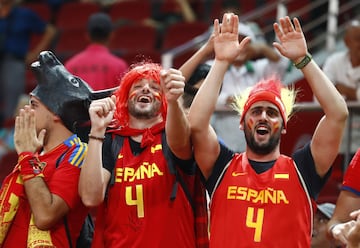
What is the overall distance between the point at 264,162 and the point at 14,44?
5.70 metres

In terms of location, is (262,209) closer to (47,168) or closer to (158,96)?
(158,96)

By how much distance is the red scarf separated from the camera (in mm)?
5164

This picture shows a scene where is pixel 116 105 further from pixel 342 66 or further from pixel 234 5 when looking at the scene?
pixel 234 5

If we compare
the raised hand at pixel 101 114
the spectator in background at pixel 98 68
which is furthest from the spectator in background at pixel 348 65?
the raised hand at pixel 101 114

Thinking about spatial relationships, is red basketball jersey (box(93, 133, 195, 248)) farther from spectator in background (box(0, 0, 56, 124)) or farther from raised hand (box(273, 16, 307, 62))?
spectator in background (box(0, 0, 56, 124))

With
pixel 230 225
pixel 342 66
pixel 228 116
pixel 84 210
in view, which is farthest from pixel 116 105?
pixel 342 66

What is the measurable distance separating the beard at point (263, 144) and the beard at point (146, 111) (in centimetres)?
53

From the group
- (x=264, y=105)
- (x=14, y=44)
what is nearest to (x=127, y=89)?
(x=264, y=105)

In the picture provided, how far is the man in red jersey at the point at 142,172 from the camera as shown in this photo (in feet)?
16.3

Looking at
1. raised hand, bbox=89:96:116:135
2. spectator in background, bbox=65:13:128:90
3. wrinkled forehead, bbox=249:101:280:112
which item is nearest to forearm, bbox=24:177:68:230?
raised hand, bbox=89:96:116:135

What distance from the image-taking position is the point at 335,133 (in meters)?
4.89

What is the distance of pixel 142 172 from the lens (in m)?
5.10

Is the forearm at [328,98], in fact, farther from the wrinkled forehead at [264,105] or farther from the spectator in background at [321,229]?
the spectator in background at [321,229]

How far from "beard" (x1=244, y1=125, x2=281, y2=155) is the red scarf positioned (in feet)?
1.64
